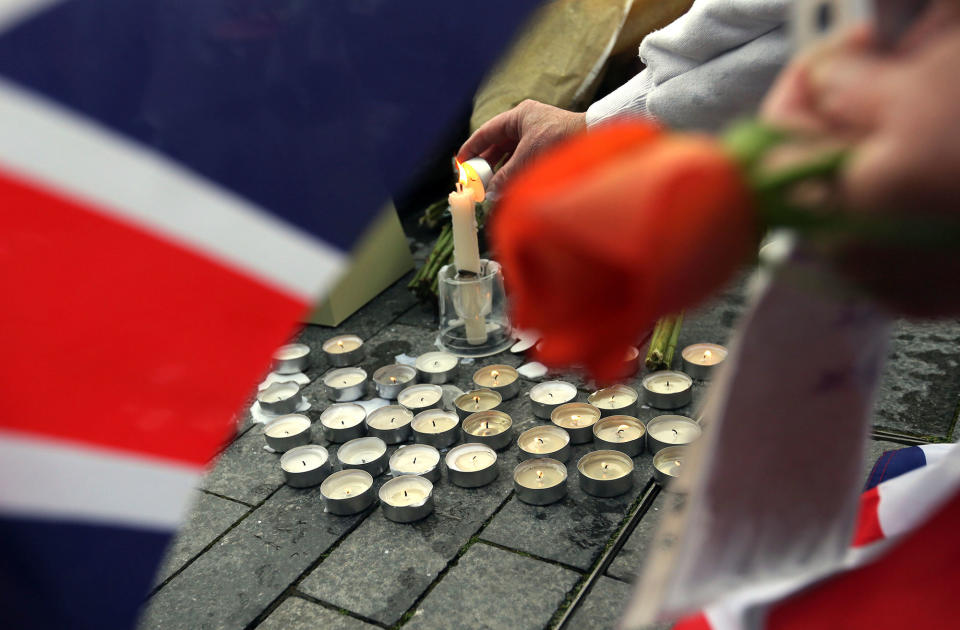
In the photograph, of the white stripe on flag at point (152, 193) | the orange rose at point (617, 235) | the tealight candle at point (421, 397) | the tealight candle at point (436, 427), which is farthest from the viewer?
the tealight candle at point (421, 397)

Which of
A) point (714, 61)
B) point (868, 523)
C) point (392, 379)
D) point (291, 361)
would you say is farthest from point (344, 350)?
point (868, 523)

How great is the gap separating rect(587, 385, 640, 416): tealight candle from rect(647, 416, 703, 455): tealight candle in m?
0.12

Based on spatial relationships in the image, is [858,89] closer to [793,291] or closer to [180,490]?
[793,291]

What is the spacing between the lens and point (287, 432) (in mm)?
3014

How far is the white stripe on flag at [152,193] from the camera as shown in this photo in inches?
24.7

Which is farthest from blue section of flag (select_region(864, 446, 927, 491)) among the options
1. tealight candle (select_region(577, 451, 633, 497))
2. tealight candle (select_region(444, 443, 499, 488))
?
tealight candle (select_region(444, 443, 499, 488))

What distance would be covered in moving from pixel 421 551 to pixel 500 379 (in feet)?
3.07

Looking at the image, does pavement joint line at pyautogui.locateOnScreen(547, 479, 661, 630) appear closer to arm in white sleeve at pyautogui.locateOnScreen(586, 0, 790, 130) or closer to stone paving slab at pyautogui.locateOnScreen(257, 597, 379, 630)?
stone paving slab at pyautogui.locateOnScreen(257, 597, 379, 630)

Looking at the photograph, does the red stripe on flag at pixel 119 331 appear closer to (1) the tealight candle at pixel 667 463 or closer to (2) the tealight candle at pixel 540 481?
(2) the tealight candle at pixel 540 481

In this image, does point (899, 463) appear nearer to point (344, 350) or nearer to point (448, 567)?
point (448, 567)

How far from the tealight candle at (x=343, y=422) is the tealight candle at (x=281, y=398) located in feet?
0.55

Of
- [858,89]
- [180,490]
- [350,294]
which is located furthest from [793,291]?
[350,294]

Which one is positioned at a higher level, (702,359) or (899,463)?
(899,463)

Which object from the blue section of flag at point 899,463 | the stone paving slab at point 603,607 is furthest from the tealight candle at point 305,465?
the blue section of flag at point 899,463
